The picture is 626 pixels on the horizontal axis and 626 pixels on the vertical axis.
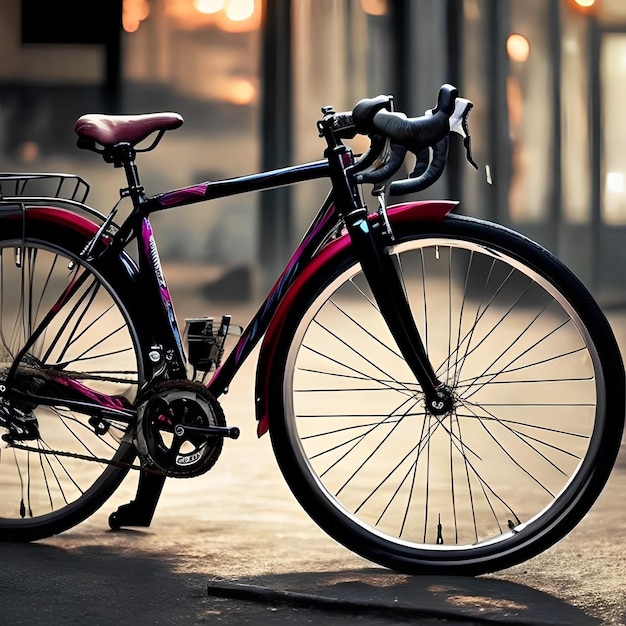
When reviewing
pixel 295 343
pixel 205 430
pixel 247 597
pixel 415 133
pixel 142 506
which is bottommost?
pixel 247 597

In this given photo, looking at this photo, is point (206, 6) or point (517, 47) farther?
point (517, 47)

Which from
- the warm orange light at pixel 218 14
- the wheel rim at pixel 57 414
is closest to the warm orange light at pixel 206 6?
the warm orange light at pixel 218 14

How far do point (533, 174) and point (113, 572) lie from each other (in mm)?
4380

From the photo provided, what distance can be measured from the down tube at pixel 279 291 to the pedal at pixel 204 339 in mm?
42

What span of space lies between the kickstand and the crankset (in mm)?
325

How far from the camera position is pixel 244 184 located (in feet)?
11.7

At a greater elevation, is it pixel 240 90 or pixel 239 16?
pixel 239 16

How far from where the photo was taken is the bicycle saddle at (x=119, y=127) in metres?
3.67

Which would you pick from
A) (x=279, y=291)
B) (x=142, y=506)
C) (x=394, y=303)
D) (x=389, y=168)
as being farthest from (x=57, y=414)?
(x=389, y=168)

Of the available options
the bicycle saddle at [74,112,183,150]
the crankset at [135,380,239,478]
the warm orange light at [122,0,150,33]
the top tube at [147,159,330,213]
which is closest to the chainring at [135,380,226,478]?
the crankset at [135,380,239,478]

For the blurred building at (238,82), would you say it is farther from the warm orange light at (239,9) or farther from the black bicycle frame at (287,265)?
the black bicycle frame at (287,265)

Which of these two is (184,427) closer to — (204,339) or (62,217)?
(204,339)

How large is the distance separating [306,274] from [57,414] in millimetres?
931

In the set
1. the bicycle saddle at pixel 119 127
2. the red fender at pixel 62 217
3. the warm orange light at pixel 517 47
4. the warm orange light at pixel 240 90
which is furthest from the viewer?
the warm orange light at pixel 517 47
